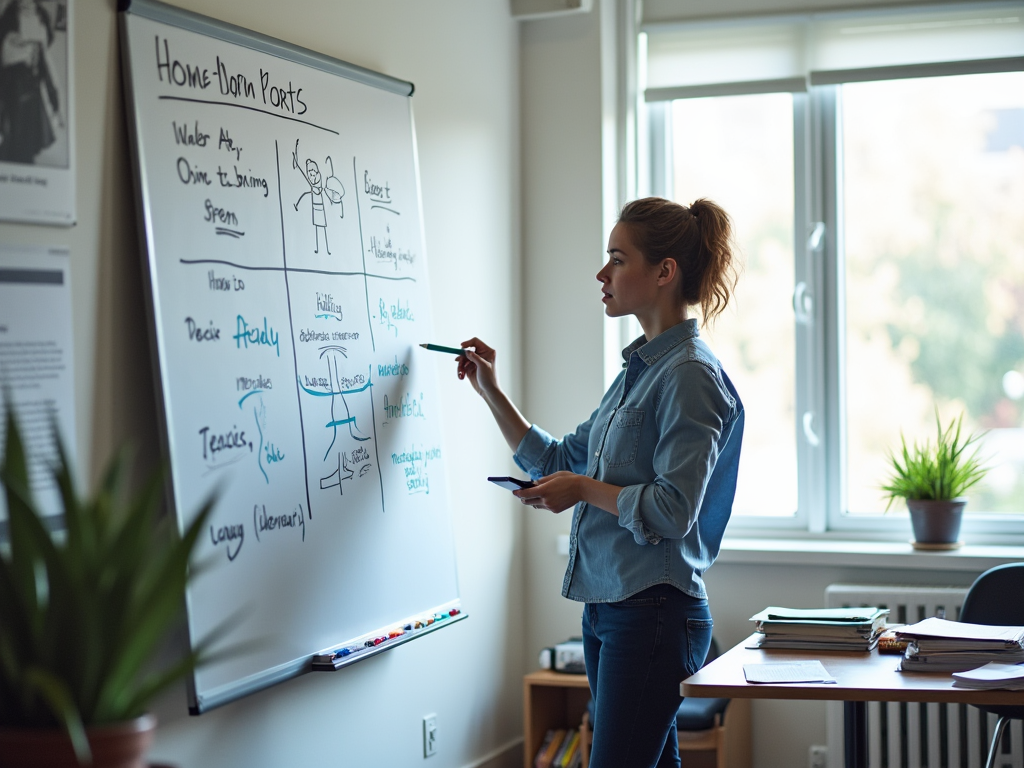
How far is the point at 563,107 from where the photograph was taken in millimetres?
3582

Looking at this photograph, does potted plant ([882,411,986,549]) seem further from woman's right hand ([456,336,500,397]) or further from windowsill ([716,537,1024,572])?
woman's right hand ([456,336,500,397])

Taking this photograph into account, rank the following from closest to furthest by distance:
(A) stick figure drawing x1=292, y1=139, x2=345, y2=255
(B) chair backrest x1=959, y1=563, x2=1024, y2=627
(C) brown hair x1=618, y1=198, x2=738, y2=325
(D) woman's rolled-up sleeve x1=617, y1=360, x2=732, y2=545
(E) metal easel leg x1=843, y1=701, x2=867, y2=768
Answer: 1. (D) woman's rolled-up sleeve x1=617, y1=360, x2=732, y2=545
2. (E) metal easel leg x1=843, y1=701, x2=867, y2=768
3. (C) brown hair x1=618, y1=198, x2=738, y2=325
4. (A) stick figure drawing x1=292, y1=139, x2=345, y2=255
5. (B) chair backrest x1=959, y1=563, x2=1024, y2=627

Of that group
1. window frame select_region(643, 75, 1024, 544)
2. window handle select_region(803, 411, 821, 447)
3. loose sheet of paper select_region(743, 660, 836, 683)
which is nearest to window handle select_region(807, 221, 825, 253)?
window frame select_region(643, 75, 1024, 544)

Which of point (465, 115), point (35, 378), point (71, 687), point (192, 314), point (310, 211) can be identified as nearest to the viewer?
point (71, 687)

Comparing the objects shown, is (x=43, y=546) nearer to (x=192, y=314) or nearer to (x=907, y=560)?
(x=192, y=314)

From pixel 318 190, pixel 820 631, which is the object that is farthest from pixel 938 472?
pixel 318 190

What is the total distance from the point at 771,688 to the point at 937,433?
6.70 ft

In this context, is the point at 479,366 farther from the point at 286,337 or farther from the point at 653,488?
the point at 653,488

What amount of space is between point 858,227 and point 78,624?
3076mm

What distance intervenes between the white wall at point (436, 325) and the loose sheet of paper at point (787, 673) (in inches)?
41.2

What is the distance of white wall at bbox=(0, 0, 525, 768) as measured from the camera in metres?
1.85

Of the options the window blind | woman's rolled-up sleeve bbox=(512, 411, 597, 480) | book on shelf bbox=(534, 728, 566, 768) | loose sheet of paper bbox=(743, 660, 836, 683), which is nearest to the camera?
loose sheet of paper bbox=(743, 660, 836, 683)

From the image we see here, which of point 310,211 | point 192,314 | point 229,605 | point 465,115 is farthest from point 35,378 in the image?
point 465,115

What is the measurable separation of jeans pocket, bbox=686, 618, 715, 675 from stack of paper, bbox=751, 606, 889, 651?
0.15 meters
